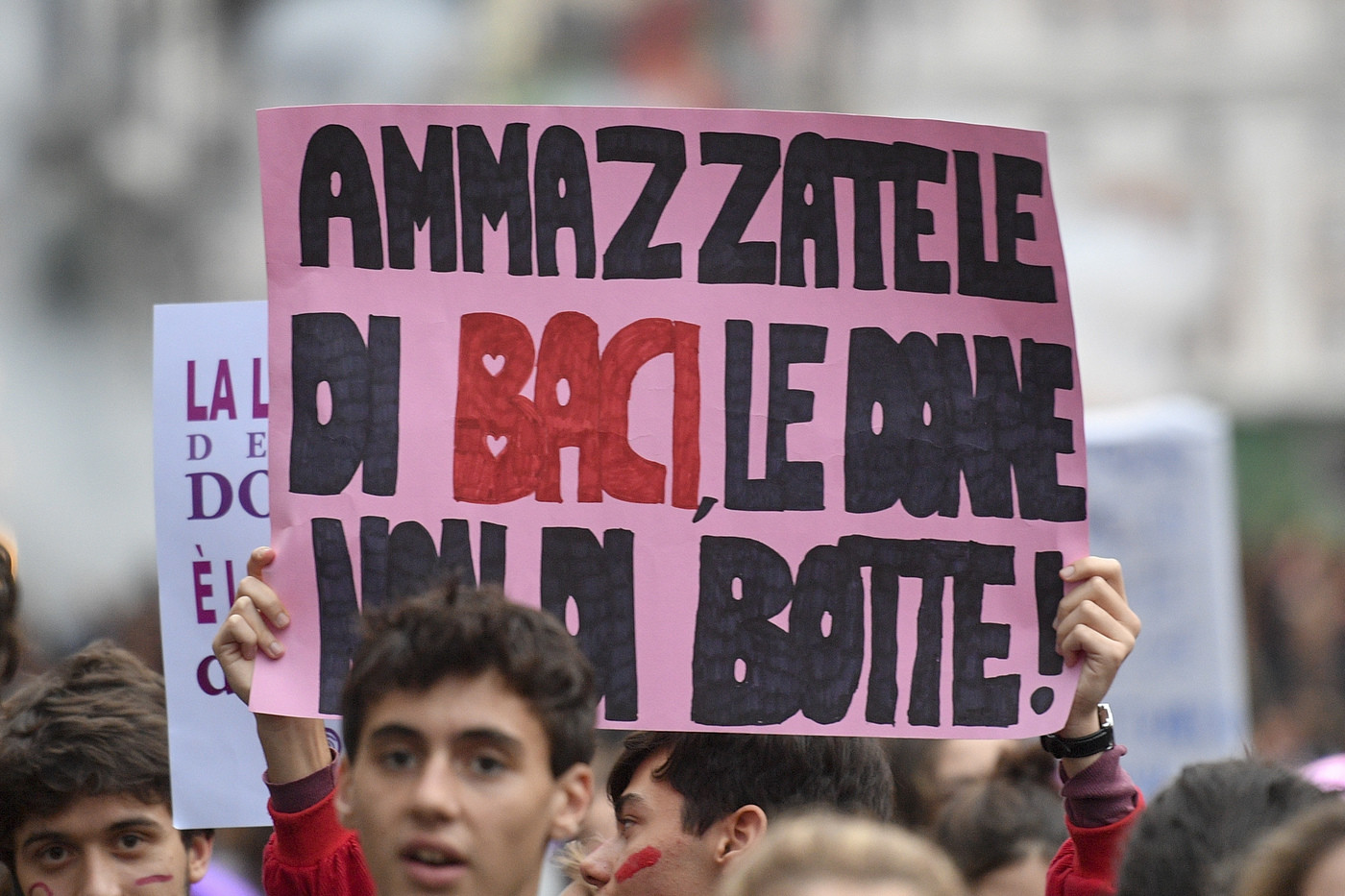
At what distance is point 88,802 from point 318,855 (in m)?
0.58

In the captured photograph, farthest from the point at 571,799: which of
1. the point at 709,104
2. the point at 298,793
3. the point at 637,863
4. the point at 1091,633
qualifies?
the point at 709,104

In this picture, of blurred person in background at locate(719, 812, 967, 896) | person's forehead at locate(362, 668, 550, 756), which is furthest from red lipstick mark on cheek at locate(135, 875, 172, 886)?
blurred person in background at locate(719, 812, 967, 896)

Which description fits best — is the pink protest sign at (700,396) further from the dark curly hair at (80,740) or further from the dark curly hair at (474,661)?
the dark curly hair at (80,740)

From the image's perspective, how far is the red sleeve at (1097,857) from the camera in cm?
320

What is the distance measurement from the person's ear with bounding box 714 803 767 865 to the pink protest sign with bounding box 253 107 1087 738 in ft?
0.73

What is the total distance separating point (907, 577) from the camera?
128 inches

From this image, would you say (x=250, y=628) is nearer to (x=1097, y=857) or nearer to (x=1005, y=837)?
(x=1097, y=857)

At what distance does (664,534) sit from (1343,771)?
1.89m

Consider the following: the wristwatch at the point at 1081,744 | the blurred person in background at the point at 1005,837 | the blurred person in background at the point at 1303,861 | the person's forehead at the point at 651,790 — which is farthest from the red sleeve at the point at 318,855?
the blurred person in background at the point at 1005,837

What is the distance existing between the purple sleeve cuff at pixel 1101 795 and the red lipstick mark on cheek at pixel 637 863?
0.72 metres

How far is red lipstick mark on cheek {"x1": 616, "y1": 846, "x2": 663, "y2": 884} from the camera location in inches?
128

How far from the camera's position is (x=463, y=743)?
105 inches

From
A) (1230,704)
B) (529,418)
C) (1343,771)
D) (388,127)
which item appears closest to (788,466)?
(529,418)

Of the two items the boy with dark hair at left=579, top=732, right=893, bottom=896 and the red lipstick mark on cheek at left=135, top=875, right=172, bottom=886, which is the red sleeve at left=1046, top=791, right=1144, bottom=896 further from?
the red lipstick mark on cheek at left=135, top=875, right=172, bottom=886
